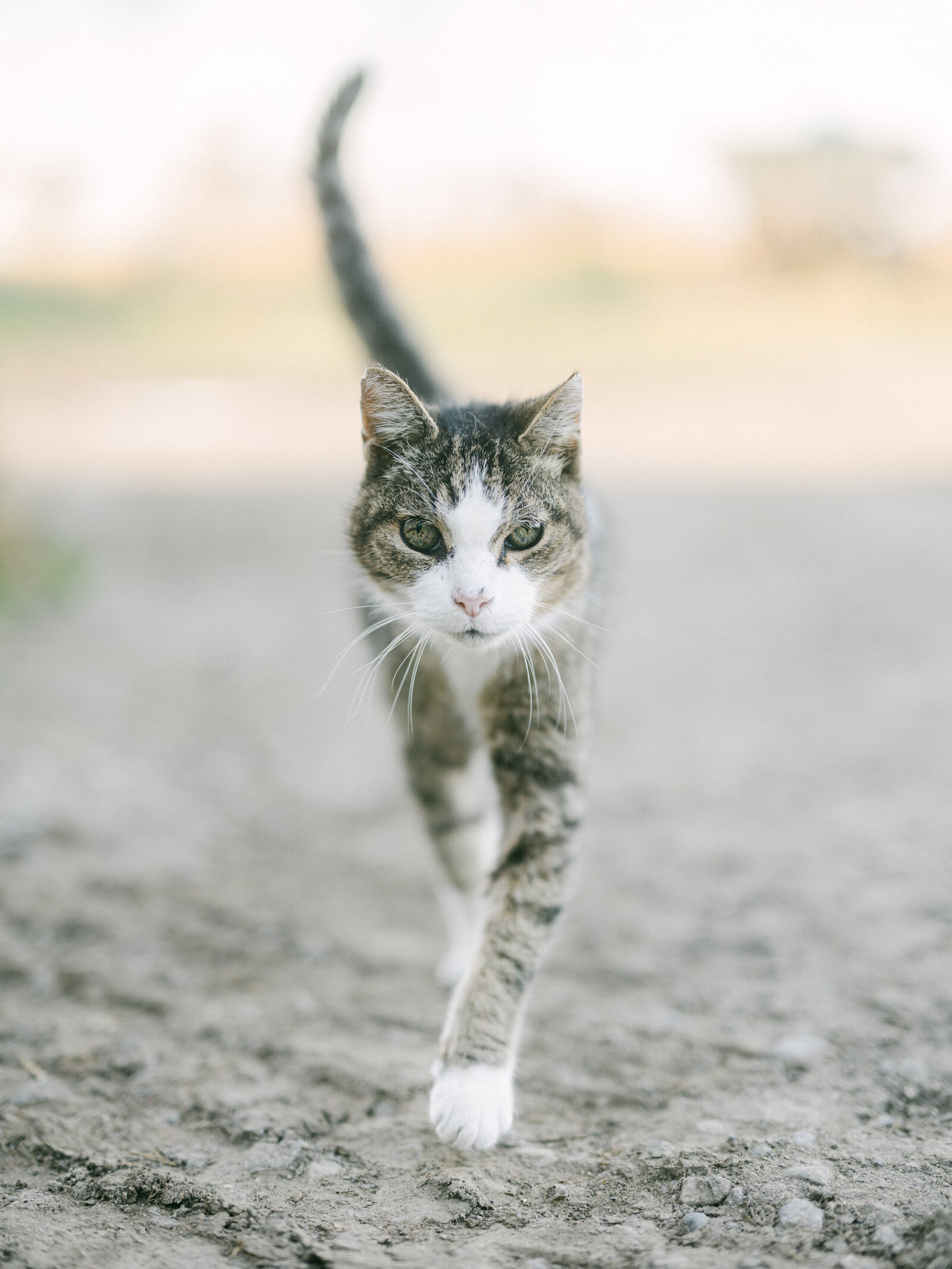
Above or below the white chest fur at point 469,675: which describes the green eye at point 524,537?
above

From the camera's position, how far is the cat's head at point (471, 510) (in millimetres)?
2150

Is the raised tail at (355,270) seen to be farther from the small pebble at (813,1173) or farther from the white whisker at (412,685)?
the small pebble at (813,1173)

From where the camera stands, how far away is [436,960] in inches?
116

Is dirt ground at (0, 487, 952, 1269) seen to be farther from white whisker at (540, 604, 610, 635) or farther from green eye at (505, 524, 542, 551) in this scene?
green eye at (505, 524, 542, 551)

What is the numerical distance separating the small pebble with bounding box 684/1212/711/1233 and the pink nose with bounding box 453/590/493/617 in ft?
3.83

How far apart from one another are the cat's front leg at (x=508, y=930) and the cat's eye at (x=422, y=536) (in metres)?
0.44

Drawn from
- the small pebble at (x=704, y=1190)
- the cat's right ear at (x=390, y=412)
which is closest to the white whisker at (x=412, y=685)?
the cat's right ear at (x=390, y=412)

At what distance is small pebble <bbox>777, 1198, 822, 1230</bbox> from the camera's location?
1.68 meters

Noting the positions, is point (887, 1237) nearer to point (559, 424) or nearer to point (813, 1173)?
point (813, 1173)

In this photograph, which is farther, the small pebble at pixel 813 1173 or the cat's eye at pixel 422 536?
the cat's eye at pixel 422 536

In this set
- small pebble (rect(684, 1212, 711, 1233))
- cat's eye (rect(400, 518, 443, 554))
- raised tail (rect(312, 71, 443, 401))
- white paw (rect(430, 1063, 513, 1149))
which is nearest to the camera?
small pebble (rect(684, 1212, 711, 1233))

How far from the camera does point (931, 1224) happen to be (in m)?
1.60

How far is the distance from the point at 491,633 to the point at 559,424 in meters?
0.56

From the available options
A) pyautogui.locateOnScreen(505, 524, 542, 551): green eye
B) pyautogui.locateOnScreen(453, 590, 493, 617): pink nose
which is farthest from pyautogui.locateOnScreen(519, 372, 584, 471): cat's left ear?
pyautogui.locateOnScreen(453, 590, 493, 617): pink nose
